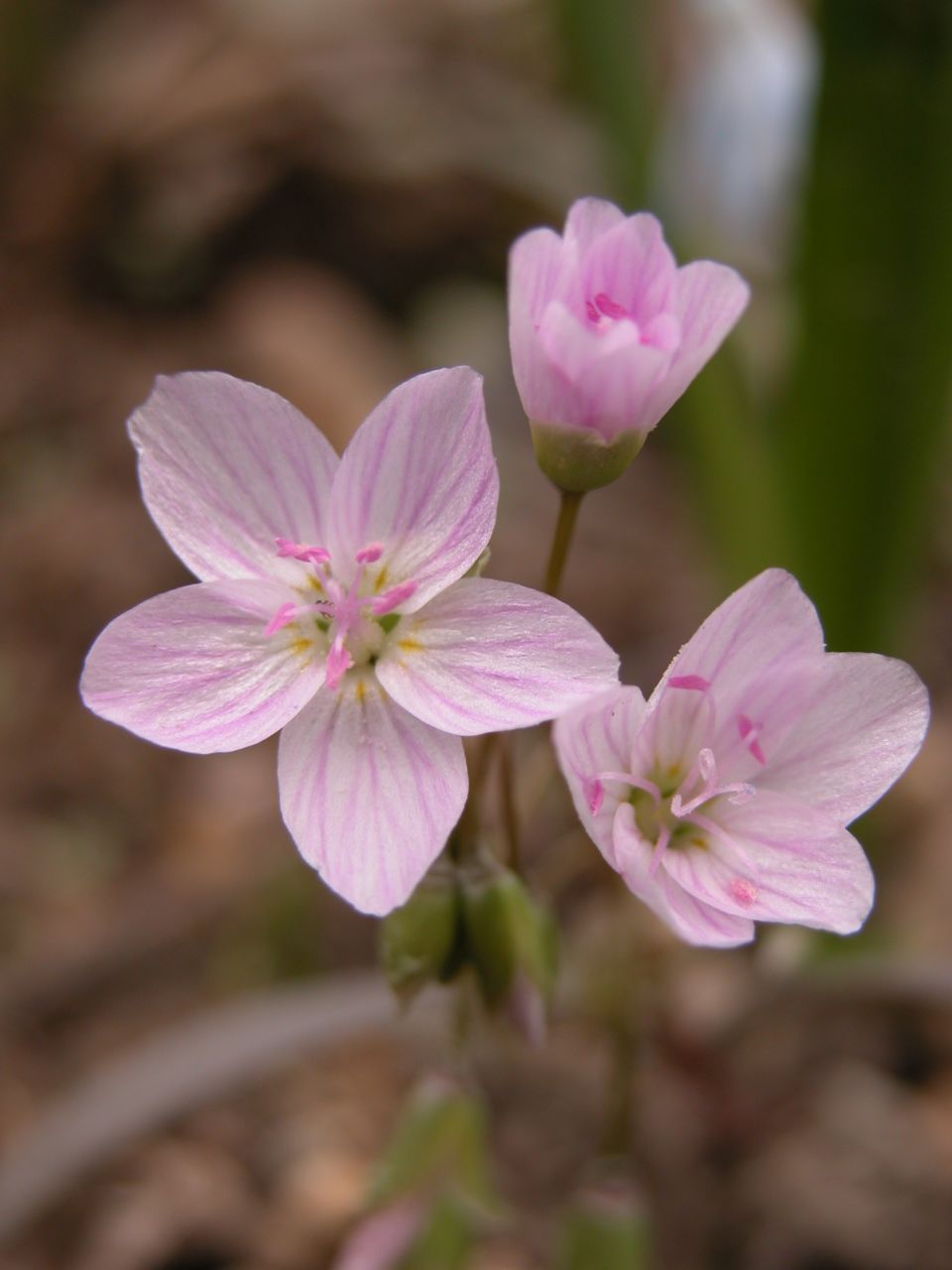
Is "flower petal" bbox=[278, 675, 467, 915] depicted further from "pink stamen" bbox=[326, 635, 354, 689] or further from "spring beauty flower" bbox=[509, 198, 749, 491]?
"spring beauty flower" bbox=[509, 198, 749, 491]

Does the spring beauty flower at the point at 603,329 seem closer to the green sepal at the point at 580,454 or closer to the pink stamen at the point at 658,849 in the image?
the green sepal at the point at 580,454

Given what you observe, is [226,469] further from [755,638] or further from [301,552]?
[755,638]

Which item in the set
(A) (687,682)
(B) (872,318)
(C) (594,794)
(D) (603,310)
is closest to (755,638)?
(A) (687,682)

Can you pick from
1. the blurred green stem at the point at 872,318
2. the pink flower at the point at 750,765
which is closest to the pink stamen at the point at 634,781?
the pink flower at the point at 750,765

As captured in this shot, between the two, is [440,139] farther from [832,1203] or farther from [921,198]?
[832,1203]

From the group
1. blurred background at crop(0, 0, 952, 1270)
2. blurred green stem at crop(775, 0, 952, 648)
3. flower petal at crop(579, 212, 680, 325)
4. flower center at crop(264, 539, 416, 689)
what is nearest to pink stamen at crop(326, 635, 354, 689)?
flower center at crop(264, 539, 416, 689)
